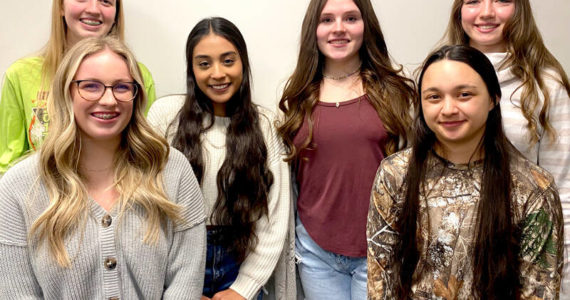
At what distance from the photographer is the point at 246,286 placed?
1698 millimetres

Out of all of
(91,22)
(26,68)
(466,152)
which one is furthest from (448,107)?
(26,68)

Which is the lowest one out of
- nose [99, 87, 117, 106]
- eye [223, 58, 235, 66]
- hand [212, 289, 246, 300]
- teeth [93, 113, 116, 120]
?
hand [212, 289, 246, 300]

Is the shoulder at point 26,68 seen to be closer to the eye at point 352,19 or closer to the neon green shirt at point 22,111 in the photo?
the neon green shirt at point 22,111

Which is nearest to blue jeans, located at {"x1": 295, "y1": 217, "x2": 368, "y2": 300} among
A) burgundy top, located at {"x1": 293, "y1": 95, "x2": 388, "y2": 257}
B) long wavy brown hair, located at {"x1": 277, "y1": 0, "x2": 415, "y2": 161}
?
burgundy top, located at {"x1": 293, "y1": 95, "x2": 388, "y2": 257}

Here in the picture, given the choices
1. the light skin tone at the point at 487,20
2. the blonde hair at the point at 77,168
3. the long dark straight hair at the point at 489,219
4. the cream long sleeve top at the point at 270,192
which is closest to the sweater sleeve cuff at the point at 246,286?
the cream long sleeve top at the point at 270,192

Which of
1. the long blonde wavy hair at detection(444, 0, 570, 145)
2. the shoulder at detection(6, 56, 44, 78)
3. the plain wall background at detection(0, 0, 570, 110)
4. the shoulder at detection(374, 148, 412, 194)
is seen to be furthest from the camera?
the plain wall background at detection(0, 0, 570, 110)

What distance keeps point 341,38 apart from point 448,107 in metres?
0.65

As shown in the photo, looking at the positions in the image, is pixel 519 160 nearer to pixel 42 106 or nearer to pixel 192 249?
pixel 192 249

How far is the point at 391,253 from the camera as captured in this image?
1.39 meters

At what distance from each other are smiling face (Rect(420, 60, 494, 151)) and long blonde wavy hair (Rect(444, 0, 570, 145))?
399 mm

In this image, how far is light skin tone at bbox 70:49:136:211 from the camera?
1.30 m

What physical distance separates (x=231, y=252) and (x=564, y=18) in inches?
74.0

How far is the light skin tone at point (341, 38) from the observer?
1782mm

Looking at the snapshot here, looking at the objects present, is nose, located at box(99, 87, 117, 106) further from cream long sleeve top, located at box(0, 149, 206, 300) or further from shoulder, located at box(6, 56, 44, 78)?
shoulder, located at box(6, 56, 44, 78)
